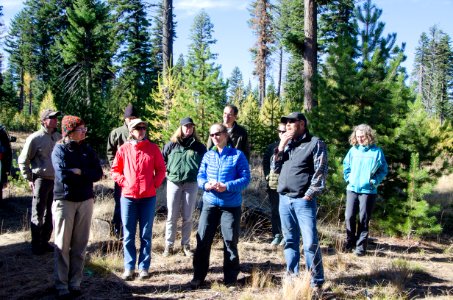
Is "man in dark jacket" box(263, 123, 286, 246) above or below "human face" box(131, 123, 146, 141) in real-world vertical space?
below

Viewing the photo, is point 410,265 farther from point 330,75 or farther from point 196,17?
point 196,17

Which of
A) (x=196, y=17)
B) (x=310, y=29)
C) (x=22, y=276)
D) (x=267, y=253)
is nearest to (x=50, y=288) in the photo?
(x=22, y=276)

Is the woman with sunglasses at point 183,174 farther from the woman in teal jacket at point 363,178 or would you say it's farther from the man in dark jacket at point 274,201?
the woman in teal jacket at point 363,178

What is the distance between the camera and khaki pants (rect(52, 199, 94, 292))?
4.17m

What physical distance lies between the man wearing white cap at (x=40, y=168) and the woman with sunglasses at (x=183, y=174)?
5.73 ft

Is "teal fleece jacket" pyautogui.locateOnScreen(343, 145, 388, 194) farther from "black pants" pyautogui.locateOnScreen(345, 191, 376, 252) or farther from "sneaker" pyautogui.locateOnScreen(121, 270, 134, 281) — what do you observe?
"sneaker" pyautogui.locateOnScreen(121, 270, 134, 281)

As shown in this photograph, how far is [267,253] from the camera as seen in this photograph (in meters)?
6.20

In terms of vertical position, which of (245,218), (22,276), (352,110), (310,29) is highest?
(310,29)

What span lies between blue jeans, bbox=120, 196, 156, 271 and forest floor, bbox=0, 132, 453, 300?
0.88 ft

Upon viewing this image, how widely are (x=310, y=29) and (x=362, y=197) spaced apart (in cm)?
612

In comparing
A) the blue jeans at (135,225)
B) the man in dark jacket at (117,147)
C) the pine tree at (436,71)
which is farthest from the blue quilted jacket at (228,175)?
the pine tree at (436,71)

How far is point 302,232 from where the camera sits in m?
4.42

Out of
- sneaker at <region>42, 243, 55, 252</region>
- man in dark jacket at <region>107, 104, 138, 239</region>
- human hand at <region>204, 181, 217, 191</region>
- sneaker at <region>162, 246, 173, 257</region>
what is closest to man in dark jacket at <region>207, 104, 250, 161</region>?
man in dark jacket at <region>107, 104, 138, 239</region>

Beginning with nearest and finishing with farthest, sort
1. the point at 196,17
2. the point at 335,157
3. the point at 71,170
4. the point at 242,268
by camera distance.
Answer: the point at 71,170
the point at 242,268
the point at 335,157
the point at 196,17
